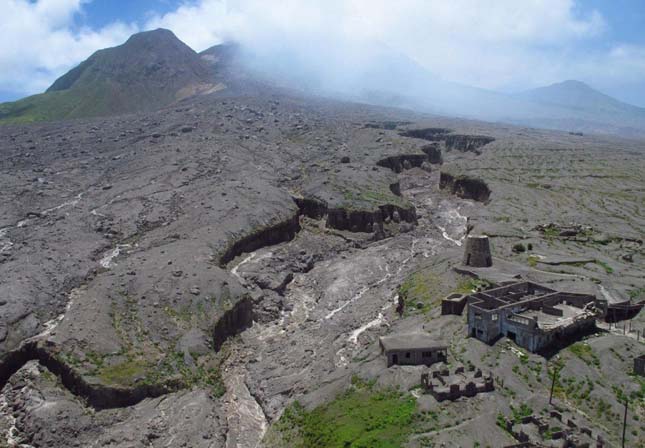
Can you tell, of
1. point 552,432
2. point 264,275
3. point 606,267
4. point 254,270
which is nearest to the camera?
point 552,432

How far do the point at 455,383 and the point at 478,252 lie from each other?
2488cm

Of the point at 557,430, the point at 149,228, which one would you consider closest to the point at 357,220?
the point at 149,228

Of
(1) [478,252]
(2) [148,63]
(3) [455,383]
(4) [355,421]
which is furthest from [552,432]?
(2) [148,63]

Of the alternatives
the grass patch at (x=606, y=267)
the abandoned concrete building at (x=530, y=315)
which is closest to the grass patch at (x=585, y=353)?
the abandoned concrete building at (x=530, y=315)

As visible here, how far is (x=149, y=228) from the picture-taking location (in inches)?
2736

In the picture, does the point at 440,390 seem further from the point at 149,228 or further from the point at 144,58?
the point at 144,58

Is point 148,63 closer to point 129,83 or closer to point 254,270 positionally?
point 129,83

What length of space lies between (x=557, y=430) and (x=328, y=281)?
35528 mm

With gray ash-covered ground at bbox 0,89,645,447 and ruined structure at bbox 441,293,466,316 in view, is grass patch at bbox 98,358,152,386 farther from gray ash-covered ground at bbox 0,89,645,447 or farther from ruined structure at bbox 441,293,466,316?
ruined structure at bbox 441,293,466,316

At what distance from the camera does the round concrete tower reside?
56.8 meters

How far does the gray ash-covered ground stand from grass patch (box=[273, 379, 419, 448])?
37.0 inches

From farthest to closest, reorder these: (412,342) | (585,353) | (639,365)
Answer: (412,342) < (585,353) < (639,365)

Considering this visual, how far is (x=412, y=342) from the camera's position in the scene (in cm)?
3888

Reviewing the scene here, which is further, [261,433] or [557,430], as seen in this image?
[261,433]
